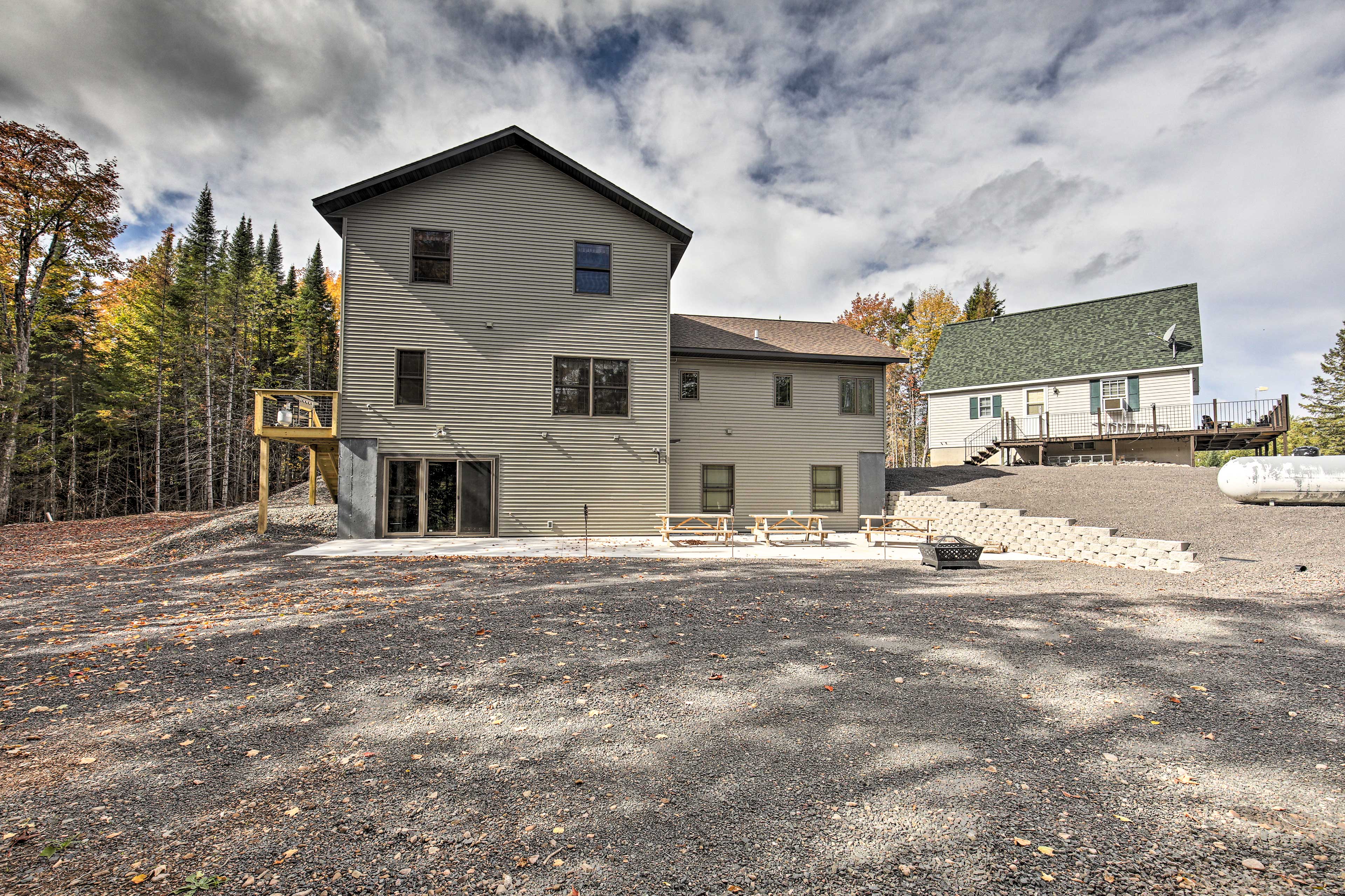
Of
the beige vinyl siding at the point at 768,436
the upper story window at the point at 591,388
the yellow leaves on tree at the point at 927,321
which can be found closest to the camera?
the upper story window at the point at 591,388

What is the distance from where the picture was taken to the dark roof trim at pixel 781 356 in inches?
669

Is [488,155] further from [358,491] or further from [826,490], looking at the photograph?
[826,490]

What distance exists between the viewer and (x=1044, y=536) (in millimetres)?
12758

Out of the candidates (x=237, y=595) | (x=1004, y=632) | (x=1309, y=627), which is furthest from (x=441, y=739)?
(x=1309, y=627)

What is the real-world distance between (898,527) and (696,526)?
6489 mm

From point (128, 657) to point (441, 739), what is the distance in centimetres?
390

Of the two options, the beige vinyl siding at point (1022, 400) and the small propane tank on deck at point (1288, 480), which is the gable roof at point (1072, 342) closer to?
the beige vinyl siding at point (1022, 400)

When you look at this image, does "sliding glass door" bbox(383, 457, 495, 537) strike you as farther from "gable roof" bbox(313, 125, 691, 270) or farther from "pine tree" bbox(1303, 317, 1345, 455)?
"pine tree" bbox(1303, 317, 1345, 455)

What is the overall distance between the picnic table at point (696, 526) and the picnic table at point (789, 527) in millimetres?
790

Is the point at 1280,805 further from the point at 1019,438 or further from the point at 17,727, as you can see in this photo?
the point at 1019,438

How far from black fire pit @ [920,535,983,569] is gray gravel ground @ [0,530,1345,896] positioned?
3701 millimetres

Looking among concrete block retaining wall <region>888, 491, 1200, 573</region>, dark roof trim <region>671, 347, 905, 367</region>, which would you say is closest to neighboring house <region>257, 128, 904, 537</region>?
dark roof trim <region>671, 347, 905, 367</region>

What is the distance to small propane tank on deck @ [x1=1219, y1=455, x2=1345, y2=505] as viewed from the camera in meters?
12.6

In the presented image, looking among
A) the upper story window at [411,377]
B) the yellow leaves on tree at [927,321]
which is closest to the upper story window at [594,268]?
the upper story window at [411,377]
